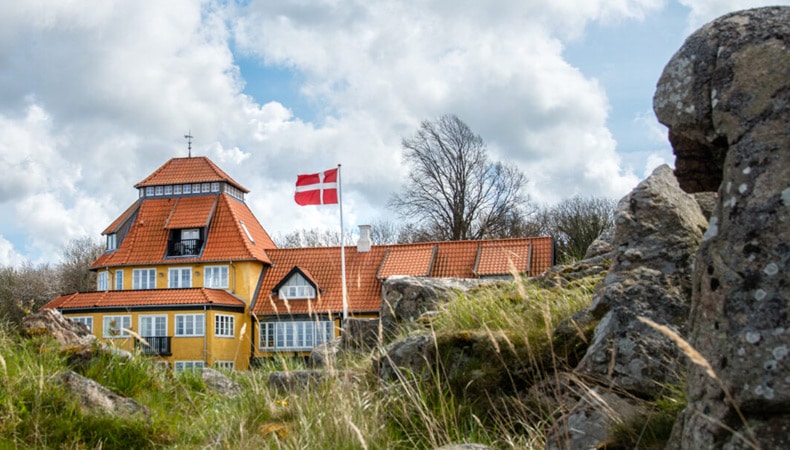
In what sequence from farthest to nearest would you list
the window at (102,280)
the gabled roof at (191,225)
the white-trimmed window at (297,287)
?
the window at (102,280) < the gabled roof at (191,225) < the white-trimmed window at (297,287)

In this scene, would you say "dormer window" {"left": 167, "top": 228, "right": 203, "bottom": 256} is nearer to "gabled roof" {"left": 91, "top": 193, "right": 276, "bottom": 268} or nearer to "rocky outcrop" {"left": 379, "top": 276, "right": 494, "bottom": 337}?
"gabled roof" {"left": 91, "top": 193, "right": 276, "bottom": 268}

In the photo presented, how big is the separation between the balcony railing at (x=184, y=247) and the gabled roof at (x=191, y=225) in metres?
0.35

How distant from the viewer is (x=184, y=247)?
45.5 metres

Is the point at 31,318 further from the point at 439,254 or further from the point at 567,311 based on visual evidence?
the point at 439,254

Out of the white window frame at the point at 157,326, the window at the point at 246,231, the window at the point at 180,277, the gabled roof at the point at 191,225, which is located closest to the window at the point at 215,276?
the gabled roof at the point at 191,225

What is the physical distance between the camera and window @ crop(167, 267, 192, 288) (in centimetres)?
4469

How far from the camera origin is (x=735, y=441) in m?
2.43

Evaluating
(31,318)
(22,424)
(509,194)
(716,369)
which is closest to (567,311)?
(716,369)

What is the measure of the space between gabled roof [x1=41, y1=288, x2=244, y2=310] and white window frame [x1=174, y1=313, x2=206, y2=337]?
67 cm

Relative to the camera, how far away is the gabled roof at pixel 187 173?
47781 millimetres

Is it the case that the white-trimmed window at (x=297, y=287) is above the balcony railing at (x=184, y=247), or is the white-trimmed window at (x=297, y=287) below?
below

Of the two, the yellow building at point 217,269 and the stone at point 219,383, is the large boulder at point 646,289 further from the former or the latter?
the yellow building at point 217,269

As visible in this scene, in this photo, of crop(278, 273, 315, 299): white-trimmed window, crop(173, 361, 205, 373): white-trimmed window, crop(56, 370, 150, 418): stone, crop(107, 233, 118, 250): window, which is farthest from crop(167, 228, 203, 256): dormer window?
crop(56, 370, 150, 418): stone

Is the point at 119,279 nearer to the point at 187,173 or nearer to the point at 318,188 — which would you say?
the point at 187,173
